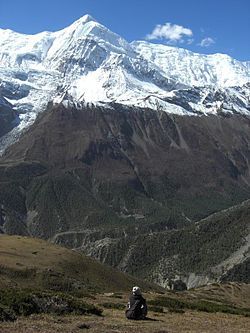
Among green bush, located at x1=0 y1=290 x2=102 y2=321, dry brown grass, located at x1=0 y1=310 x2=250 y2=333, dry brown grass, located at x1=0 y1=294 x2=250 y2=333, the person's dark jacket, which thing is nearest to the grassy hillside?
dry brown grass, located at x1=0 y1=294 x2=250 y2=333

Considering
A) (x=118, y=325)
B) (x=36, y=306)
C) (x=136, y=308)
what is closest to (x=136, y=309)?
(x=136, y=308)

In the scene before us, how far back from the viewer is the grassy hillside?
126m

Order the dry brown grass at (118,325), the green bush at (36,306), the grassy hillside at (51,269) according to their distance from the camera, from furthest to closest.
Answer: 1. the grassy hillside at (51,269)
2. the green bush at (36,306)
3. the dry brown grass at (118,325)

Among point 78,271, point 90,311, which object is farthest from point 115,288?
point 90,311

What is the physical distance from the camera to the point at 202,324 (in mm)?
45344

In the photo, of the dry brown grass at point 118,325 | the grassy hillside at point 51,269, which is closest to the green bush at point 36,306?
the dry brown grass at point 118,325

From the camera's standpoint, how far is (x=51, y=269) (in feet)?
475

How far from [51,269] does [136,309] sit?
102634mm

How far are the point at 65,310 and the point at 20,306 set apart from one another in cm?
411

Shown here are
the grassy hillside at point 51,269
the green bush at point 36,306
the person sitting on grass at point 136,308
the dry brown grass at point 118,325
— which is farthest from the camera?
the grassy hillside at point 51,269

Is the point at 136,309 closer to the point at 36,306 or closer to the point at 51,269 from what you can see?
the point at 36,306

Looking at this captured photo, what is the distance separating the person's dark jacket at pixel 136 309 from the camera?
45.1m

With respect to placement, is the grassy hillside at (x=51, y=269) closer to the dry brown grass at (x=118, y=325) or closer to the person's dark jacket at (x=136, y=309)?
the dry brown grass at (x=118, y=325)

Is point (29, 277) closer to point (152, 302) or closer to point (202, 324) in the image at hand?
point (152, 302)
